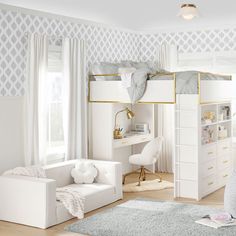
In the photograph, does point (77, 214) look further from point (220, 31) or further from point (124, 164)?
point (220, 31)

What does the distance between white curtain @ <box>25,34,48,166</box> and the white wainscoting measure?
8 centimetres

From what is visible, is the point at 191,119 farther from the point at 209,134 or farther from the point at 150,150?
the point at 150,150

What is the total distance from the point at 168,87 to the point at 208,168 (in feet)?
4.22

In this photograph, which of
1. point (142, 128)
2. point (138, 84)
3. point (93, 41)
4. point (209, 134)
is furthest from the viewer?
point (142, 128)

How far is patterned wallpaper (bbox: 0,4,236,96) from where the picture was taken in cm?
578

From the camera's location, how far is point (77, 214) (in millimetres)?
5395

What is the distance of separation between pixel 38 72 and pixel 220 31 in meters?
3.43

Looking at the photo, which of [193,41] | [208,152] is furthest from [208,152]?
[193,41]

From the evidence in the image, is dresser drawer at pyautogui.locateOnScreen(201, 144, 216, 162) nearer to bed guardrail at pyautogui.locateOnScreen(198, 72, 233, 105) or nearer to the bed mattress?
bed guardrail at pyautogui.locateOnScreen(198, 72, 233, 105)

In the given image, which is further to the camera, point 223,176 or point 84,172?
point 223,176

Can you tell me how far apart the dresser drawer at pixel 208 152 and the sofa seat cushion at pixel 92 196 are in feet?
4.41

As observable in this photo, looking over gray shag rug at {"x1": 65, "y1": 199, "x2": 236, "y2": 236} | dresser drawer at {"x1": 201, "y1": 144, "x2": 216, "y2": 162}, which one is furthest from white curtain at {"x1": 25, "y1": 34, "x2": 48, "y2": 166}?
dresser drawer at {"x1": 201, "y1": 144, "x2": 216, "y2": 162}

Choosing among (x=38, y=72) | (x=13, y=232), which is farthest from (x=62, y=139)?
(x=13, y=232)

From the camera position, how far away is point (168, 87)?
21.2ft
